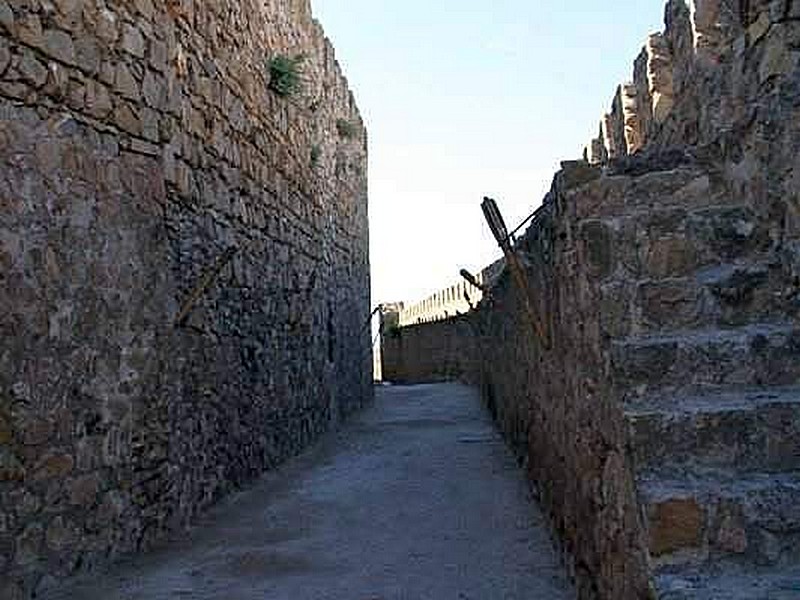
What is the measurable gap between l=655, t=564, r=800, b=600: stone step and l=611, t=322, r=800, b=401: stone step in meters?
0.58

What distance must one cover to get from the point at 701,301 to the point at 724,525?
0.82 m

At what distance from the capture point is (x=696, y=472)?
213 centimetres

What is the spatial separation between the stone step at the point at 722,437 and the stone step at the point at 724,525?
13 centimetres

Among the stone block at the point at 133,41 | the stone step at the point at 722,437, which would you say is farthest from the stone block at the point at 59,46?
the stone step at the point at 722,437

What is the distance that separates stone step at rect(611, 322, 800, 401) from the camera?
2.31 meters

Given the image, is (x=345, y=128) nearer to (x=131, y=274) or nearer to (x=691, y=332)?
(x=131, y=274)

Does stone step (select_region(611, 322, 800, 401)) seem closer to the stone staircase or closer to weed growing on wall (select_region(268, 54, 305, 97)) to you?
A: the stone staircase

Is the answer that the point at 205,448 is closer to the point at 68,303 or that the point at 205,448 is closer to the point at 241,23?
the point at 68,303

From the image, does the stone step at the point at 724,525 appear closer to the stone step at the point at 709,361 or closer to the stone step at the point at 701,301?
the stone step at the point at 709,361

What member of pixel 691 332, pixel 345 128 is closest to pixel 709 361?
pixel 691 332

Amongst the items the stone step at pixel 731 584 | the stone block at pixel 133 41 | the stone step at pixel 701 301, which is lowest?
the stone step at pixel 731 584

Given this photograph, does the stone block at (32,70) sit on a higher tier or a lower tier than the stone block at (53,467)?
higher

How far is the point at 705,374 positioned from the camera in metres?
2.35

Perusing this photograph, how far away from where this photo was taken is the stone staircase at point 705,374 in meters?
1.96
